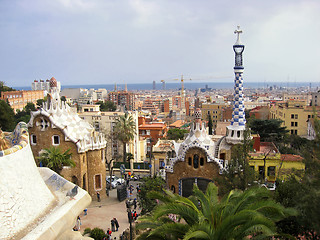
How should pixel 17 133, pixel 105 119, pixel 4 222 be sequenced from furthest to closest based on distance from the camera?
pixel 105 119, pixel 17 133, pixel 4 222

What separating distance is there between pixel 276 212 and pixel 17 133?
30.8 feet

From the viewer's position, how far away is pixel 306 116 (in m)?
59.8

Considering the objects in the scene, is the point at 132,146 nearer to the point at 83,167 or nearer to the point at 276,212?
the point at 83,167

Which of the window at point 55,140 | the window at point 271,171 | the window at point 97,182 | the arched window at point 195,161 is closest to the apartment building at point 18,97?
the window at point 55,140

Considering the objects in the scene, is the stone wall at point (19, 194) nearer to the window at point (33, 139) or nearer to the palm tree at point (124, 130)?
the window at point (33, 139)

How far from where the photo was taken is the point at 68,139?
25.2 metres

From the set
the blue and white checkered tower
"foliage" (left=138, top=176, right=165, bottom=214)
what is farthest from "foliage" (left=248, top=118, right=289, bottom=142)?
"foliage" (left=138, top=176, right=165, bottom=214)

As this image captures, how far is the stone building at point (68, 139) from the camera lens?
2517 centimetres

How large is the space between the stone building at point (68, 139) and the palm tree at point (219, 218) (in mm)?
14336

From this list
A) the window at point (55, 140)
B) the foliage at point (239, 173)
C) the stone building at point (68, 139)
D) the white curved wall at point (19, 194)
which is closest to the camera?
the white curved wall at point (19, 194)

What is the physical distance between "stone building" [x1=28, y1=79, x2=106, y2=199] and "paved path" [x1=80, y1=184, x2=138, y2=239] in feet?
5.12

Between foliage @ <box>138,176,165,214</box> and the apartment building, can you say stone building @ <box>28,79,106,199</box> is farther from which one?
the apartment building

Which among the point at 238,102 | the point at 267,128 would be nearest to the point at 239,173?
the point at 238,102

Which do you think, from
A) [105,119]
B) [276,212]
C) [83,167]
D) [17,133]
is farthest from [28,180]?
[105,119]
